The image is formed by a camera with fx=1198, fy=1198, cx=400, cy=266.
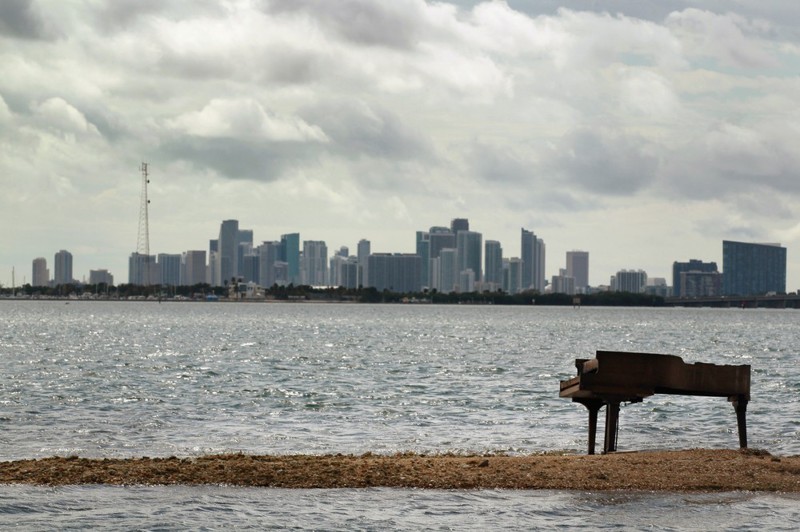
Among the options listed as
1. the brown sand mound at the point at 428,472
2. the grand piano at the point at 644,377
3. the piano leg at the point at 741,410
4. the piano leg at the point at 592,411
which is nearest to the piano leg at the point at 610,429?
the piano leg at the point at 592,411

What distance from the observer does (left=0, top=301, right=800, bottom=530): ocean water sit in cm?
2197

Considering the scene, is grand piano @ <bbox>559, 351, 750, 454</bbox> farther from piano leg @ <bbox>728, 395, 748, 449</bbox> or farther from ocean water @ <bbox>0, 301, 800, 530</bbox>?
ocean water @ <bbox>0, 301, 800, 530</bbox>

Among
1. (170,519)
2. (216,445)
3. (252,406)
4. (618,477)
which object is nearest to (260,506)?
(170,519)

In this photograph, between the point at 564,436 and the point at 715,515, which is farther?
the point at 564,436

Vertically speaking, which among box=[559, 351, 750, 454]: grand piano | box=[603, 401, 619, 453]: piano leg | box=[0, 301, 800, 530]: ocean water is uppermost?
box=[559, 351, 750, 454]: grand piano

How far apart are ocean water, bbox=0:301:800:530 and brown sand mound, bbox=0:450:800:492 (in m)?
0.74

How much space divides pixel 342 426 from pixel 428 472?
13.7 m

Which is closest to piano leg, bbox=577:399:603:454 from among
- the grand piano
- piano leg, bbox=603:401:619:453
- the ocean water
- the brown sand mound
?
piano leg, bbox=603:401:619:453

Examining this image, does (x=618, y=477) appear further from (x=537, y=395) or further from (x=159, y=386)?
(x=159, y=386)

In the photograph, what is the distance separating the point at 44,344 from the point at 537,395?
64069 millimetres

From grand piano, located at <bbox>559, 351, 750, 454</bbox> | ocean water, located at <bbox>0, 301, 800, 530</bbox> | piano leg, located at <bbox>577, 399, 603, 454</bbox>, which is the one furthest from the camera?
piano leg, located at <bbox>577, 399, 603, 454</bbox>

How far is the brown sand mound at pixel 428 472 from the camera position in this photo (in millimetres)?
24922

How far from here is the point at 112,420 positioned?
4006 cm

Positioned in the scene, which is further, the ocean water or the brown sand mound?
the brown sand mound
